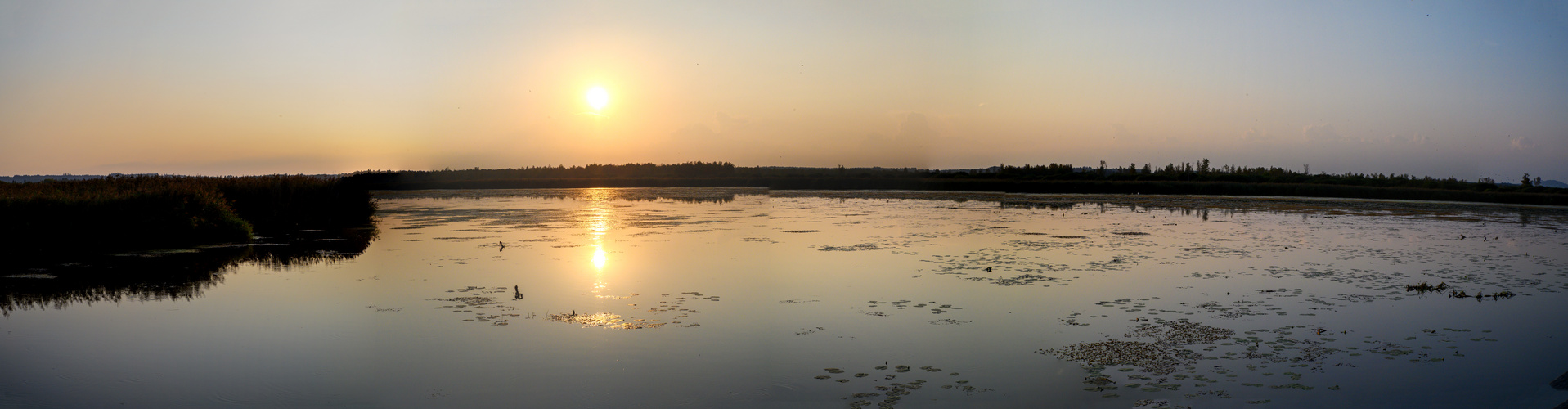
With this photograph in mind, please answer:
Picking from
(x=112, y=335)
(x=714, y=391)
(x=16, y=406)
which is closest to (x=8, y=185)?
(x=112, y=335)

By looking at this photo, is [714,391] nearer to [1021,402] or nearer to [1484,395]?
[1021,402]

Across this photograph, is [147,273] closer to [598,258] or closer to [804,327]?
[598,258]

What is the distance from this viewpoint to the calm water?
5.38 m

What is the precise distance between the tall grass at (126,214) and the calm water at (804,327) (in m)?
1.98

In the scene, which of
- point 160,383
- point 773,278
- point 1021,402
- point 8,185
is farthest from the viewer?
point 8,185

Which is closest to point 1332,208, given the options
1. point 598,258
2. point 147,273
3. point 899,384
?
point 598,258

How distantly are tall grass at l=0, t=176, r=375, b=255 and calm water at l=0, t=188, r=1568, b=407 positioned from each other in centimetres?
198

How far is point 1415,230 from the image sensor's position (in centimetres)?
1742

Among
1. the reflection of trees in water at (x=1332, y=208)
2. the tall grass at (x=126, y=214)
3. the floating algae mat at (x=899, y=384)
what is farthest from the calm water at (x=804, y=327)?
the reflection of trees in water at (x=1332, y=208)

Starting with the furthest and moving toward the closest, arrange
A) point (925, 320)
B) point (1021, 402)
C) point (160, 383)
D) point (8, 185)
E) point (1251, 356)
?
point (8, 185), point (925, 320), point (1251, 356), point (160, 383), point (1021, 402)

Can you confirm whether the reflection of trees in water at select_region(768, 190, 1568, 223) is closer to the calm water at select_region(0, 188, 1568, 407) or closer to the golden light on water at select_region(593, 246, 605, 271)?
the calm water at select_region(0, 188, 1568, 407)

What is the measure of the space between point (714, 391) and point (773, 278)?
482 cm

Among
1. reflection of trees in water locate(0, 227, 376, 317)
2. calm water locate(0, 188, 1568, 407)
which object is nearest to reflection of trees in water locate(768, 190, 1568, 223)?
calm water locate(0, 188, 1568, 407)

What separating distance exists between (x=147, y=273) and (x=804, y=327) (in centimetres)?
873
